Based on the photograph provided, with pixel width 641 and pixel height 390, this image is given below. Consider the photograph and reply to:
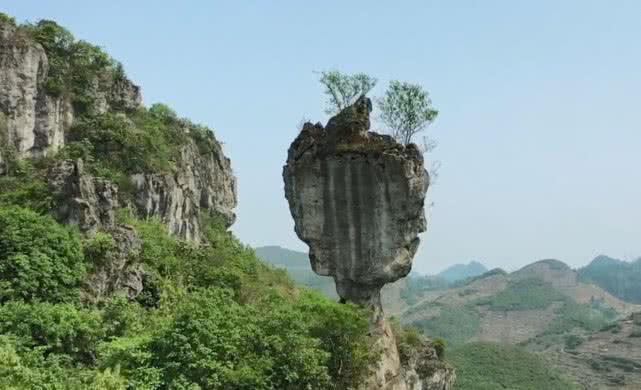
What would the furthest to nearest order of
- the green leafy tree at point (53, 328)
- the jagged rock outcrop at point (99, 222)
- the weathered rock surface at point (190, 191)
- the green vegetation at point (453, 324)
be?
the green vegetation at point (453, 324)
the weathered rock surface at point (190, 191)
the jagged rock outcrop at point (99, 222)
the green leafy tree at point (53, 328)

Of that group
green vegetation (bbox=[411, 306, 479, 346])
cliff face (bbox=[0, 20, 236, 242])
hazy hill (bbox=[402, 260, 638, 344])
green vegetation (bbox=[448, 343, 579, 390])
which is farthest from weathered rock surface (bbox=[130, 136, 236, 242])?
green vegetation (bbox=[411, 306, 479, 346])

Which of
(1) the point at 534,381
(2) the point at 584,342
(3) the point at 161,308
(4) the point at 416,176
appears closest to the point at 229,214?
(3) the point at 161,308

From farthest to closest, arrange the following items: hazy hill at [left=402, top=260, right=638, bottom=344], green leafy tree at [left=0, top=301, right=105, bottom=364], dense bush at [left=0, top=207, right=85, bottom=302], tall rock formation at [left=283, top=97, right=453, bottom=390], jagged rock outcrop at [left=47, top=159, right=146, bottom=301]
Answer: hazy hill at [left=402, top=260, right=638, bottom=344] → jagged rock outcrop at [left=47, top=159, right=146, bottom=301] → tall rock formation at [left=283, top=97, right=453, bottom=390] → dense bush at [left=0, top=207, right=85, bottom=302] → green leafy tree at [left=0, top=301, right=105, bottom=364]

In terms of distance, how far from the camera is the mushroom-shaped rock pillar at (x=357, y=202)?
20312mm

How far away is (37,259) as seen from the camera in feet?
61.7

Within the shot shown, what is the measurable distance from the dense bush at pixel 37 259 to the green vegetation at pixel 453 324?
14413cm

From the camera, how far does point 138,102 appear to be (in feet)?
128

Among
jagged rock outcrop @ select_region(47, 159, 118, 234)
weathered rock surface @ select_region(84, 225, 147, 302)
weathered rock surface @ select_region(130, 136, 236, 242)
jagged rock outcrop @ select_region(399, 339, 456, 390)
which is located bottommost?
jagged rock outcrop @ select_region(399, 339, 456, 390)

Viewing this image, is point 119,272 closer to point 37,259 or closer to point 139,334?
point 37,259

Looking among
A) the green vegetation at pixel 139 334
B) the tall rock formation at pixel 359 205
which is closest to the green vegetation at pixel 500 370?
the tall rock formation at pixel 359 205

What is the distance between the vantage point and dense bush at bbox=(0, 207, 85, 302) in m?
18.3

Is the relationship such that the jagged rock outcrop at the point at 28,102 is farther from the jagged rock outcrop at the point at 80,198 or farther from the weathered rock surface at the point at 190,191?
the jagged rock outcrop at the point at 80,198

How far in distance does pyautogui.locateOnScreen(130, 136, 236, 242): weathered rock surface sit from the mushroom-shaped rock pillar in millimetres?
12450

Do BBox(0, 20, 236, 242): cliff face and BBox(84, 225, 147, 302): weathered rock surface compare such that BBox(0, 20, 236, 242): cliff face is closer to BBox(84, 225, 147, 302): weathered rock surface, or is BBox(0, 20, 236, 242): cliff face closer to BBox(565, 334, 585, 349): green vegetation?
BBox(84, 225, 147, 302): weathered rock surface
